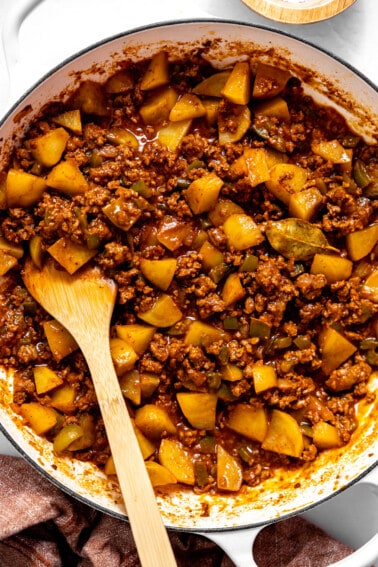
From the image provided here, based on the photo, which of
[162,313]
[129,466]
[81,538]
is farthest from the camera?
[81,538]

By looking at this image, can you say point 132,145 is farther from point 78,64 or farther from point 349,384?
point 349,384

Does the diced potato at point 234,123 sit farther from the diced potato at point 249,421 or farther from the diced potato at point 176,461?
the diced potato at point 176,461

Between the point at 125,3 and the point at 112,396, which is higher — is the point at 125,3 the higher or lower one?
the higher one

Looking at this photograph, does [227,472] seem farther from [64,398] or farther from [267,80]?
[267,80]

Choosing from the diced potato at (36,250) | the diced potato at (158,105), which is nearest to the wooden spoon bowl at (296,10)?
the diced potato at (158,105)

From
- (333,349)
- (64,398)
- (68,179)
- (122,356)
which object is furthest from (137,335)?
(333,349)

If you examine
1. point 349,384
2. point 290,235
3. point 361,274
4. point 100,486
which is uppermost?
point 290,235

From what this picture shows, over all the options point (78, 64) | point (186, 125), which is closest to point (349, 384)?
point (186, 125)
